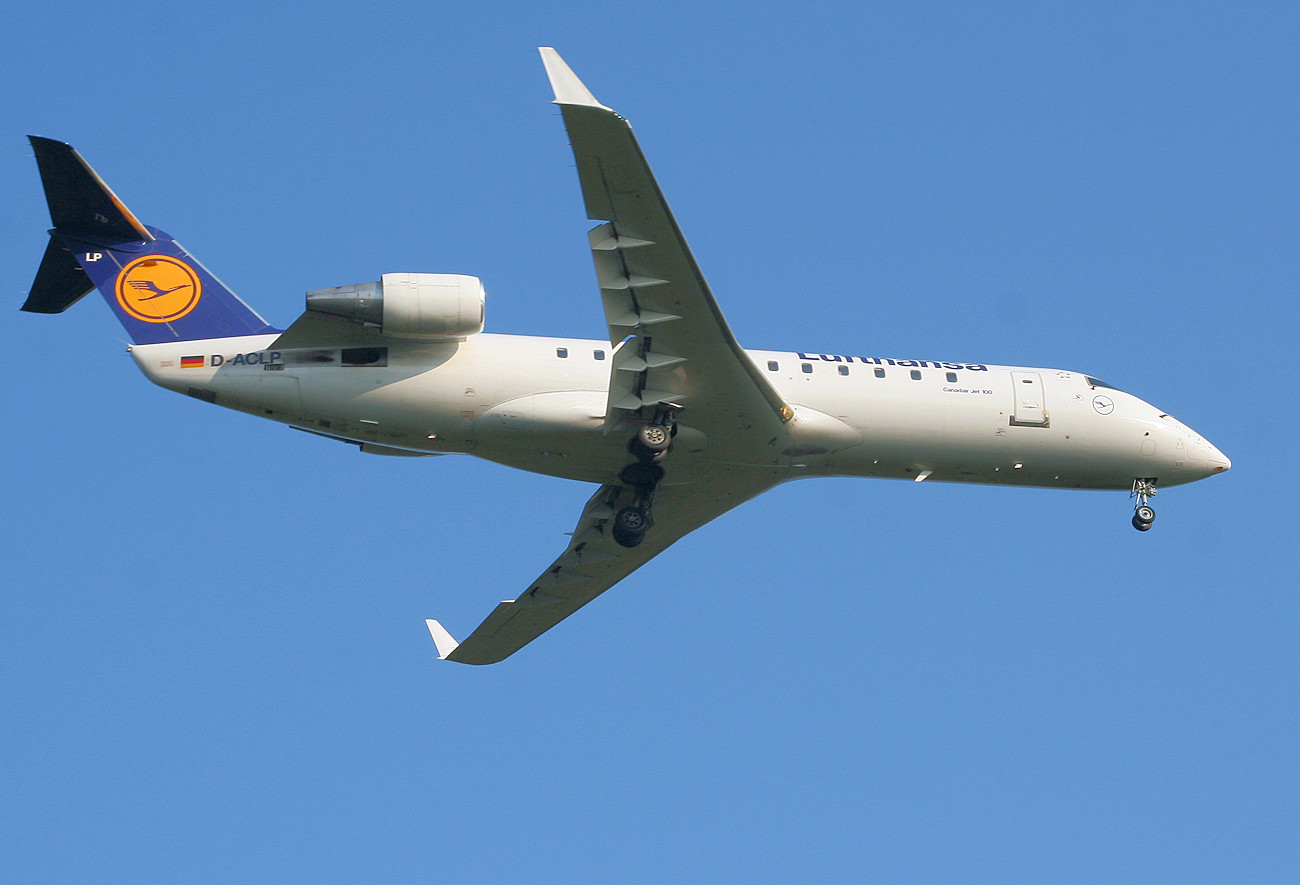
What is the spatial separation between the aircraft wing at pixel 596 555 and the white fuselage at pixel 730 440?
41.1 inches

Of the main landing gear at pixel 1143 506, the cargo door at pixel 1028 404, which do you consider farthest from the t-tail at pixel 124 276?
the main landing gear at pixel 1143 506

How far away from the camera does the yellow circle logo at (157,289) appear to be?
77.0 ft

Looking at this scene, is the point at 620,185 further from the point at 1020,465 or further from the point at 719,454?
the point at 1020,465

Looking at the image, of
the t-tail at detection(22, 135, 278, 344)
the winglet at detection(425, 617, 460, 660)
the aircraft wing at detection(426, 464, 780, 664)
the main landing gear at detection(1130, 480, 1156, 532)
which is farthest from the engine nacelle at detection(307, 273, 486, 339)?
the main landing gear at detection(1130, 480, 1156, 532)

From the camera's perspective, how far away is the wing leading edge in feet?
65.9

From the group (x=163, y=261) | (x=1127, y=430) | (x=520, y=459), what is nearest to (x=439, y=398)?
(x=520, y=459)

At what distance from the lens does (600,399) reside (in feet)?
77.5

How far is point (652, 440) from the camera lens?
23.5m

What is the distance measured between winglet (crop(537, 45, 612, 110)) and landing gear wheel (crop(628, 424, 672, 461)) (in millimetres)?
6026

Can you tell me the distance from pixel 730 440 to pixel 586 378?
264cm

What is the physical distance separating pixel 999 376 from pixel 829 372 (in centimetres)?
342

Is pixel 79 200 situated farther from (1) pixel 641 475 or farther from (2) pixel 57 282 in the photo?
(1) pixel 641 475

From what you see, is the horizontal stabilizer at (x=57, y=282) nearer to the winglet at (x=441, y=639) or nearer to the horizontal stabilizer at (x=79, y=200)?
the horizontal stabilizer at (x=79, y=200)

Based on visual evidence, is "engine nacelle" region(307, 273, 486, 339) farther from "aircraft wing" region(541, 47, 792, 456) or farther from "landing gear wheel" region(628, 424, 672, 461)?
"landing gear wheel" region(628, 424, 672, 461)
